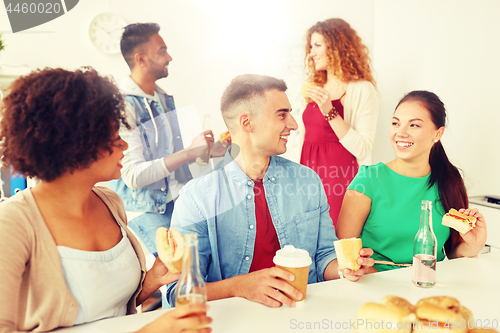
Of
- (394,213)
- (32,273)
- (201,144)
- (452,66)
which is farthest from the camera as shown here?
(452,66)

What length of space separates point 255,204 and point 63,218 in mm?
588

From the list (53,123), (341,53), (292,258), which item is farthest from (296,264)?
(341,53)

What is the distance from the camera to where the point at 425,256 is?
95 cm

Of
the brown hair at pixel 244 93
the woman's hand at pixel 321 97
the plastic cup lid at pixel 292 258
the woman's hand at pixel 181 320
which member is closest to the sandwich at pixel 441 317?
the plastic cup lid at pixel 292 258

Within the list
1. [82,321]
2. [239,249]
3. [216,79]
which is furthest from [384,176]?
[82,321]

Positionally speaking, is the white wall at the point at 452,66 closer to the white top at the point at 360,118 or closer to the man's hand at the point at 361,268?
the white top at the point at 360,118

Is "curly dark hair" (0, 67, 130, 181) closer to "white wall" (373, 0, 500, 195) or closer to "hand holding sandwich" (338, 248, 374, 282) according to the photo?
"hand holding sandwich" (338, 248, 374, 282)

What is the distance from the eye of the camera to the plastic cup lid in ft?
2.60

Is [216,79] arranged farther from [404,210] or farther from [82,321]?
[82,321]

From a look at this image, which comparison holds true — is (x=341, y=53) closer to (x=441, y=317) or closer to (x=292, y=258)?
(x=292, y=258)

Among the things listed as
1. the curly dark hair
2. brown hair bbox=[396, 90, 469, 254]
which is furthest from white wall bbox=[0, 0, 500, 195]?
the curly dark hair

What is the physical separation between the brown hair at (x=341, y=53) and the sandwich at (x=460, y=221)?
29.6 inches

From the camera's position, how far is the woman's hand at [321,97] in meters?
1.56

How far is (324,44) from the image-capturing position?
158cm
